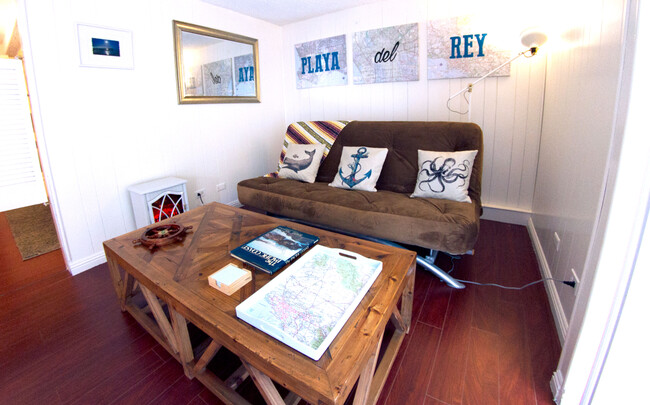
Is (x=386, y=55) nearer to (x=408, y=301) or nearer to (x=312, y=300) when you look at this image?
(x=408, y=301)

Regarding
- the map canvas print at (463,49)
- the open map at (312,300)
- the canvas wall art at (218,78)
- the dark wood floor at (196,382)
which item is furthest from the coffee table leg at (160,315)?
the map canvas print at (463,49)

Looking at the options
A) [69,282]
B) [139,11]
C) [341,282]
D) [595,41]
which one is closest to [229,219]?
[341,282]

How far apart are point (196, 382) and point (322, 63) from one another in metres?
3.10

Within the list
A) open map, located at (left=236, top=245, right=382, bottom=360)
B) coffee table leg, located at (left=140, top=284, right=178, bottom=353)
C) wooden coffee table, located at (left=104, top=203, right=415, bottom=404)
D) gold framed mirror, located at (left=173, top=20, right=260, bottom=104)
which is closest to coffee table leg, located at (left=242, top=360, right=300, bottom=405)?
wooden coffee table, located at (left=104, top=203, right=415, bottom=404)

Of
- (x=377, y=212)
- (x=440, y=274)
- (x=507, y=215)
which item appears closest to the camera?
(x=440, y=274)

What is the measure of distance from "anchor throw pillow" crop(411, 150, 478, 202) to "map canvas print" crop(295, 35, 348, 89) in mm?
1520

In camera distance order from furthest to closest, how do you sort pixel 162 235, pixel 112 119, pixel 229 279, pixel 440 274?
pixel 112 119
pixel 440 274
pixel 162 235
pixel 229 279

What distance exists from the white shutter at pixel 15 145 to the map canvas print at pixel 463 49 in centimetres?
465

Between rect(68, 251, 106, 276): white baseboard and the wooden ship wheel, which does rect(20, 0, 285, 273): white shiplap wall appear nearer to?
rect(68, 251, 106, 276): white baseboard

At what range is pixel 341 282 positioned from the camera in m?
1.15

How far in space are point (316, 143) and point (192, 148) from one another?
3.76ft

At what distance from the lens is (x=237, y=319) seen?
1.01m

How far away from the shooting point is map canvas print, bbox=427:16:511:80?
8.04 feet

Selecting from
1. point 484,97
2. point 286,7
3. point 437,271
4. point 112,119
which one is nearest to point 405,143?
point 484,97
